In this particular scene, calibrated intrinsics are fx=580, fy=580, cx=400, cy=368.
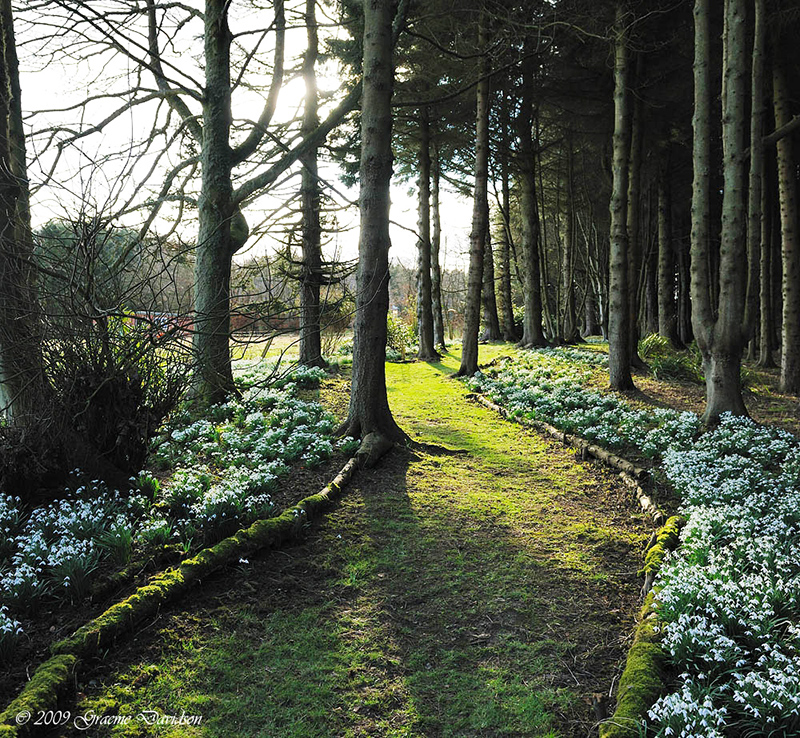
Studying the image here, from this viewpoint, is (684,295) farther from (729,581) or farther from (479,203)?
(729,581)

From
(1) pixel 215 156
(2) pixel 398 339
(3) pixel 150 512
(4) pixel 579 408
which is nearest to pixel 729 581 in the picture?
(3) pixel 150 512

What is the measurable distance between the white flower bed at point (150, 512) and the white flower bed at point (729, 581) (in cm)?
335

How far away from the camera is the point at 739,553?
4039mm

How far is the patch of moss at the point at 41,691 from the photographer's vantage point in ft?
8.38

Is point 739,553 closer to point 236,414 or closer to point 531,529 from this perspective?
point 531,529

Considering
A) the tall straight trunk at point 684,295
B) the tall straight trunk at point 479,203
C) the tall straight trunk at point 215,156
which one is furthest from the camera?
the tall straight trunk at point 684,295

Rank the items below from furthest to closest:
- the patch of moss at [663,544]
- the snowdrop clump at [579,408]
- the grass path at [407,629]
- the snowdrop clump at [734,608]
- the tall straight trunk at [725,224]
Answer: the tall straight trunk at [725,224] → the snowdrop clump at [579,408] → the patch of moss at [663,544] → the grass path at [407,629] → the snowdrop clump at [734,608]

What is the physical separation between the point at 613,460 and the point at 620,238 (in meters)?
5.89

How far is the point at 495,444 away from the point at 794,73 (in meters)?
12.2

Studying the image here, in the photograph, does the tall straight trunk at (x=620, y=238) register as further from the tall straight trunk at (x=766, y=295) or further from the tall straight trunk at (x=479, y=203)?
the tall straight trunk at (x=766, y=295)

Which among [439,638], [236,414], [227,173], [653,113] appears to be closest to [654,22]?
[653,113]

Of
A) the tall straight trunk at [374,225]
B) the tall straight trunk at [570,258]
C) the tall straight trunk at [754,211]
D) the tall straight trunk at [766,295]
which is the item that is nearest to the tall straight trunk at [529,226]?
the tall straight trunk at [570,258]

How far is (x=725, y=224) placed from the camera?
8.07 metres

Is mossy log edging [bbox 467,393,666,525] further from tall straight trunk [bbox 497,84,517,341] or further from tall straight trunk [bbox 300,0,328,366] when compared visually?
tall straight trunk [bbox 497,84,517,341]
